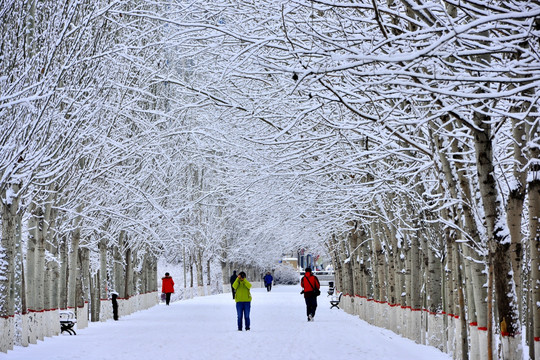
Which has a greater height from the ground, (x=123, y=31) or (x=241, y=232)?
(x=123, y=31)

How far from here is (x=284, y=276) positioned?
101 m

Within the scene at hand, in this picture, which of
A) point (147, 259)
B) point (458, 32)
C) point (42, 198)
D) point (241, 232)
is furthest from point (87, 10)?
point (241, 232)

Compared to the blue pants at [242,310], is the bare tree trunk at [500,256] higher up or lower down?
higher up

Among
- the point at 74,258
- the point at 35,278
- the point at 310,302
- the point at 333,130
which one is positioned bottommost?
the point at 310,302

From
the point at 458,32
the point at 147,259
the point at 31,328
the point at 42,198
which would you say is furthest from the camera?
the point at 147,259

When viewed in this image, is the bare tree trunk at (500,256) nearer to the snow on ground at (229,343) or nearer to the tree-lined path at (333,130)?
the tree-lined path at (333,130)

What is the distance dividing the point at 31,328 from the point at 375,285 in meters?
12.8

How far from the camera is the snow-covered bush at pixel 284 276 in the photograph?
330ft

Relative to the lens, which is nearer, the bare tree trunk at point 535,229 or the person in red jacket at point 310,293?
the bare tree trunk at point 535,229

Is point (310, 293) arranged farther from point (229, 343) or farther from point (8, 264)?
point (8, 264)

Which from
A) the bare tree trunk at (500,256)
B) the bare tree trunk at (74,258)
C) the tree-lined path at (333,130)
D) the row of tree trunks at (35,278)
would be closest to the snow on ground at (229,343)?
the row of tree trunks at (35,278)

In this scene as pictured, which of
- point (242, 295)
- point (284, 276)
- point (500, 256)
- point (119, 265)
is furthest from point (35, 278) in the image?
point (284, 276)

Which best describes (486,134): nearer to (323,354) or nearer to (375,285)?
(323,354)

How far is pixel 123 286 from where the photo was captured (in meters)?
37.3
